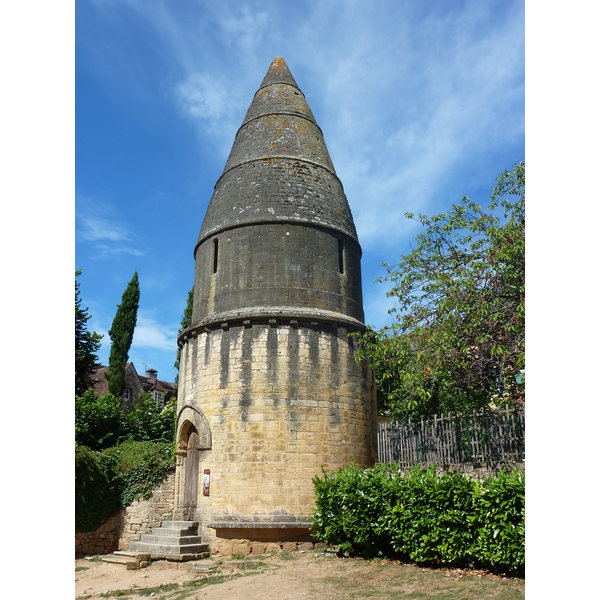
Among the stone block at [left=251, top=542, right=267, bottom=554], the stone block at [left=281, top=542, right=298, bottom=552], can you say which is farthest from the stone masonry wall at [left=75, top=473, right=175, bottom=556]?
the stone block at [left=281, top=542, right=298, bottom=552]

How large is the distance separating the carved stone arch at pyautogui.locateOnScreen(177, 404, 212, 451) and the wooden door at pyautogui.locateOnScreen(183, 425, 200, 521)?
0.18 m

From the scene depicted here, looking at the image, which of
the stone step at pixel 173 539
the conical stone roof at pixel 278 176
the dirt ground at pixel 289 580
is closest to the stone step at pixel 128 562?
the dirt ground at pixel 289 580

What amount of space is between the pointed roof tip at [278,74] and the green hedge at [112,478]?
42.8ft

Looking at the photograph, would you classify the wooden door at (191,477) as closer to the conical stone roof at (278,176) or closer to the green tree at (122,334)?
the conical stone roof at (278,176)

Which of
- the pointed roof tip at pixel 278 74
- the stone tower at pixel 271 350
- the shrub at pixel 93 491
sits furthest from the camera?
the pointed roof tip at pixel 278 74

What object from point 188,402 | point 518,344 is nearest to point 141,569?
point 188,402

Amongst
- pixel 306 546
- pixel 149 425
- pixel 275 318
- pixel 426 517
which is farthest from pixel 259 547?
pixel 149 425

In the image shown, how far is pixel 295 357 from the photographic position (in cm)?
1349

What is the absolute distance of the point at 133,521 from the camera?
1517cm

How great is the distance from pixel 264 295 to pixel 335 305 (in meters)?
2.05

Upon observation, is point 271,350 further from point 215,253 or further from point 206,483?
point 215,253

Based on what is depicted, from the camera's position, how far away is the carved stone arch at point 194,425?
13352mm

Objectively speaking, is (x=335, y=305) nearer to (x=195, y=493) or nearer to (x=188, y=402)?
(x=188, y=402)

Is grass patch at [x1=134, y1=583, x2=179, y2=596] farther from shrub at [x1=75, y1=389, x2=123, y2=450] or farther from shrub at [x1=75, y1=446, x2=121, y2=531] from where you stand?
shrub at [x1=75, y1=389, x2=123, y2=450]
